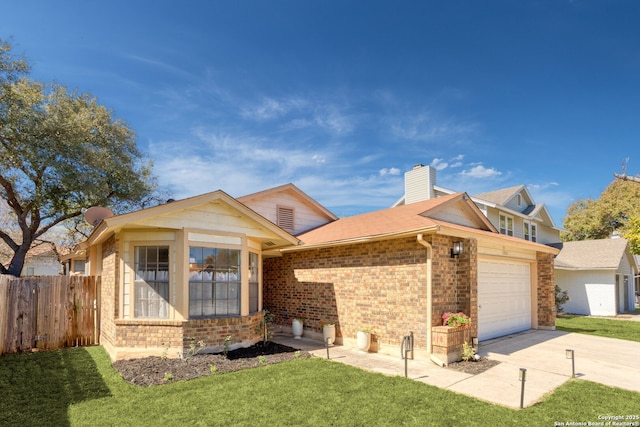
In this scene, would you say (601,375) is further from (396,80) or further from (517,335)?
(396,80)

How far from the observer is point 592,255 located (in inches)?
837

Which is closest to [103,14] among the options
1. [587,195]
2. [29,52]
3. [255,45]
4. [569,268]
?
[255,45]

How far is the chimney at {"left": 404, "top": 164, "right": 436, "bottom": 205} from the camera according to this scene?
2041cm

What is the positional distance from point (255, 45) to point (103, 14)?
4485mm

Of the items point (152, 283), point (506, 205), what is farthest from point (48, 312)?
point (506, 205)

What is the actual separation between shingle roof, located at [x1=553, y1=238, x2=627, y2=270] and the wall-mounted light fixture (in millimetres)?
14735

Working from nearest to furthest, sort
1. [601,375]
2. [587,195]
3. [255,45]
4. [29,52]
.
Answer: [601,375] → [255,45] → [29,52] → [587,195]

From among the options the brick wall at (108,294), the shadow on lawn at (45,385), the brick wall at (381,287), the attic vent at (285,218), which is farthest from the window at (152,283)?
the attic vent at (285,218)

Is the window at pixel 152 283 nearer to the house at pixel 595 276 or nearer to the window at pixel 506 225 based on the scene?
the window at pixel 506 225

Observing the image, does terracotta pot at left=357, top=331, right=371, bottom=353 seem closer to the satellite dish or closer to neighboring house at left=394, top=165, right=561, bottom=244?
the satellite dish

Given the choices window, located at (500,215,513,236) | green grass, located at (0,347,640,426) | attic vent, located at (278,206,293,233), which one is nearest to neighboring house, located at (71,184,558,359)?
green grass, located at (0,347,640,426)

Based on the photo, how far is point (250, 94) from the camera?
14586mm

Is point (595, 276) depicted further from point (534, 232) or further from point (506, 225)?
point (506, 225)

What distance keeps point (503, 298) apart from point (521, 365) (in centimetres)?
381
